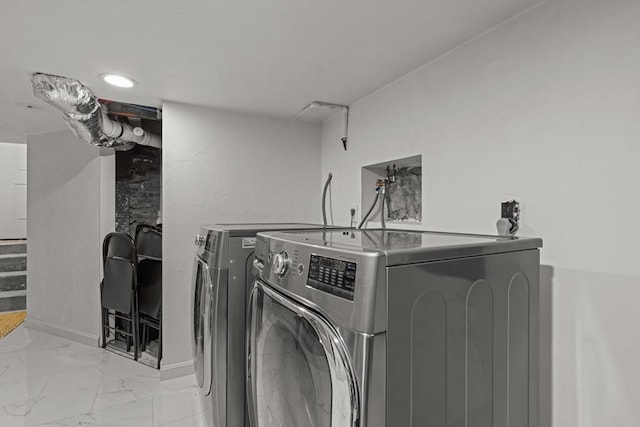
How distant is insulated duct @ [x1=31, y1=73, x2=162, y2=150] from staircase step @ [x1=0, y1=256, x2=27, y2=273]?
272 centimetres

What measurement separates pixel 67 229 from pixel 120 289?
41.3 inches

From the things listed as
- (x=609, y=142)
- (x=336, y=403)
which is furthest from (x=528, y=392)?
(x=609, y=142)

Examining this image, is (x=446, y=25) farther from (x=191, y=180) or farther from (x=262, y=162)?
(x=191, y=180)

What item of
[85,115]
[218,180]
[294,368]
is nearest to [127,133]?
[85,115]

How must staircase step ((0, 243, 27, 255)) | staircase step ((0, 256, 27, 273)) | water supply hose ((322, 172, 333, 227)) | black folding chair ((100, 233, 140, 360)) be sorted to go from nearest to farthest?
water supply hose ((322, 172, 333, 227)) → black folding chair ((100, 233, 140, 360)) → staircase step ((0, 256, 27, 273)) → staircase step ((0, 243, 27, 255))

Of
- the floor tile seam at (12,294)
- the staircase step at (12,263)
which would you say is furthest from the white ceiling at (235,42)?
the floor tile seam at (12,294)

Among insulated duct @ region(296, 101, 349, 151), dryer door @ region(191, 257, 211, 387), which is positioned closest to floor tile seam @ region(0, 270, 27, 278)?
dryer door @ region(191, 257, 211, 387)

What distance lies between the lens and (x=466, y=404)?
0.97 metres

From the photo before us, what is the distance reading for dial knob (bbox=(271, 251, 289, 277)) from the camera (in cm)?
107

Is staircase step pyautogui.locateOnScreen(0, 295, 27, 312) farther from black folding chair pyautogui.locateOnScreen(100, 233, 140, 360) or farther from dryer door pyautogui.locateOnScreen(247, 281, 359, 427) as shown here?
dryer door pyautogui.locateOnScreen(247, 281, 359, 427)

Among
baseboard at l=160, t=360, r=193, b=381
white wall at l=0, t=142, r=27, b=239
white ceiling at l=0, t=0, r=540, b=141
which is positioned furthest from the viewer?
white wall at l=0, t=142, r=27, b=239

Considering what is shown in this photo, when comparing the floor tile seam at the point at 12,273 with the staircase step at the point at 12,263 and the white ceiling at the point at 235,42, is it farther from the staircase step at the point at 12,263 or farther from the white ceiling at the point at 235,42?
the white ceiling at the point at 235,42

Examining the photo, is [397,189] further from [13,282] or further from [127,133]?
[13,282]

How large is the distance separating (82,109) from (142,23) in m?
1.12
